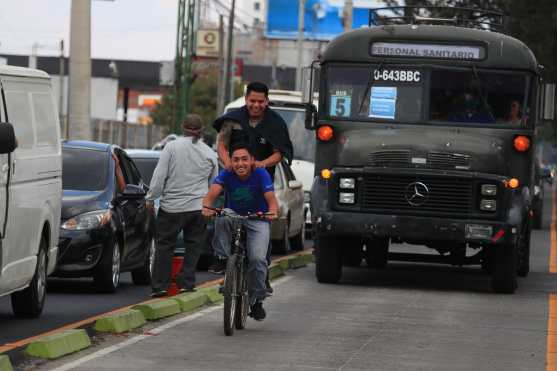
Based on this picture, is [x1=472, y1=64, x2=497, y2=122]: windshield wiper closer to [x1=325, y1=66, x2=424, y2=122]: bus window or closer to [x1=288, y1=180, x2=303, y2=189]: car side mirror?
[x1=325, y1=66, x2=424, y2=122]: bus window

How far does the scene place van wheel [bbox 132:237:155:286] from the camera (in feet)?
58.8

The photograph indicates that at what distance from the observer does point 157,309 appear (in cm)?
1365

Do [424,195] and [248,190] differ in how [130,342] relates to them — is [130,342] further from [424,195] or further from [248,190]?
[424,195]

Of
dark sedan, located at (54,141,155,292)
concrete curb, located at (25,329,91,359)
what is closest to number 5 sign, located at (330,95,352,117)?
dark sedan, located at (54,141,155,292)

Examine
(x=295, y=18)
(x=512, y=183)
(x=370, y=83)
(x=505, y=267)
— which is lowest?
(x=505, y=267)

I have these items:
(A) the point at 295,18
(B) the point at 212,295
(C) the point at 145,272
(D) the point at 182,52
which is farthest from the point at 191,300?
(A) the point at 295,18

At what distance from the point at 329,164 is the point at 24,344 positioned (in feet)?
24.4

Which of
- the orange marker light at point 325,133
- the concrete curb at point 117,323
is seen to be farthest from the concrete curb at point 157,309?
the orange marker light at point 325,133

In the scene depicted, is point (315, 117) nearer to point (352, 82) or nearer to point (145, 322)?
point (352, 82)

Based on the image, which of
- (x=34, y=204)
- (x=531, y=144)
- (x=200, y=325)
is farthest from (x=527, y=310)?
(x=34, y=204)

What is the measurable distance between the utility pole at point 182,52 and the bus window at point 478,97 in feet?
141

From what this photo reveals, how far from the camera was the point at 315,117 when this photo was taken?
18.7 meters

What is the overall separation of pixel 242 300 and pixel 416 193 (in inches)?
207

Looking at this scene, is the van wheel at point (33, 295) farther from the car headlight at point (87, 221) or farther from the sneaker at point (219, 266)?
the car headlight at point (87, 221)
